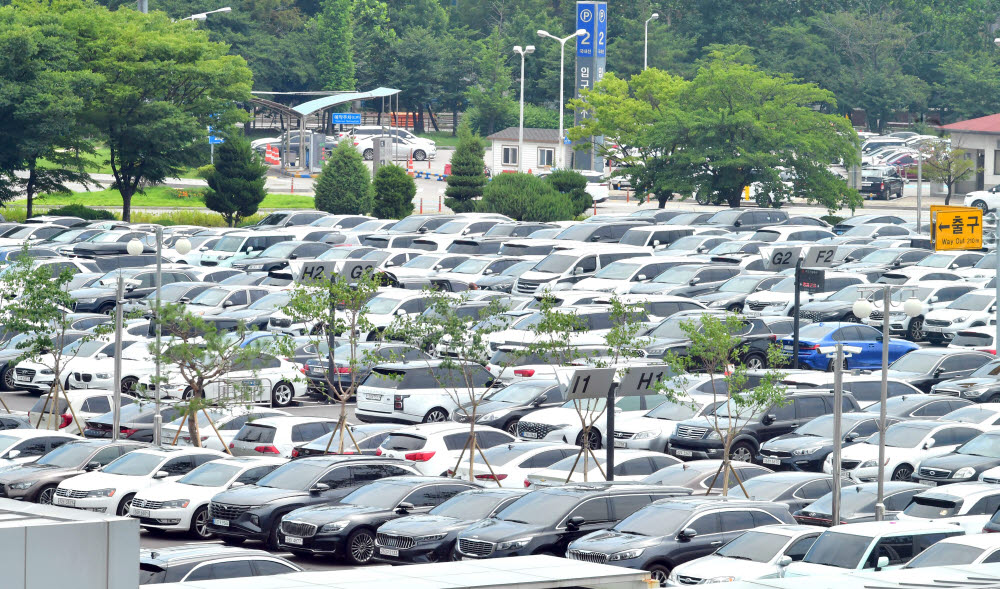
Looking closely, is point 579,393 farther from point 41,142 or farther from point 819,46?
point 819,46

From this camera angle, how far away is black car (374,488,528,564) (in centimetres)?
1788

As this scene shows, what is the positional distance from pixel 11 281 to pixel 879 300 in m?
20.0

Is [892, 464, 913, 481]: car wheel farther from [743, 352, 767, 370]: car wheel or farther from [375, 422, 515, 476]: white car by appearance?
[743, 352, 767, 370]: car wheel

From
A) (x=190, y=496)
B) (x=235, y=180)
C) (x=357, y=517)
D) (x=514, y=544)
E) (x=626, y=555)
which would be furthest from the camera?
(x=235, y=180)

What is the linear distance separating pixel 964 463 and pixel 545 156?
6352cm

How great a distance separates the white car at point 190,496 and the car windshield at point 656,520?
18.7 ft

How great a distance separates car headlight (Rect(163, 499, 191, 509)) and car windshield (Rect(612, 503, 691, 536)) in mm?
5964

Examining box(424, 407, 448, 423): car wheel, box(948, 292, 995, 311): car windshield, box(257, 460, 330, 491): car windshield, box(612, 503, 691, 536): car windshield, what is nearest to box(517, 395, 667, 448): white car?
box(424, 407, 448, 423): car wheel

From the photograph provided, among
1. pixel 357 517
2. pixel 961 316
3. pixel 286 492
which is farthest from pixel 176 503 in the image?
pixel 961 316

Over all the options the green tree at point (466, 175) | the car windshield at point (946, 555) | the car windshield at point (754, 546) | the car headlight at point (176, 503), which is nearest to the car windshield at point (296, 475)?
the car headlight at point (176, 503)

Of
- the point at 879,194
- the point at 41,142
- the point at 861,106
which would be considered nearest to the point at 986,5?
the point at 861,106

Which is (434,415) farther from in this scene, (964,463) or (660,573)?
(660,573)

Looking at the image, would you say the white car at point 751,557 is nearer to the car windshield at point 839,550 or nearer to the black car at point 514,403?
the car windshield at point 839,550

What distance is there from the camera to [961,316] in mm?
36219
